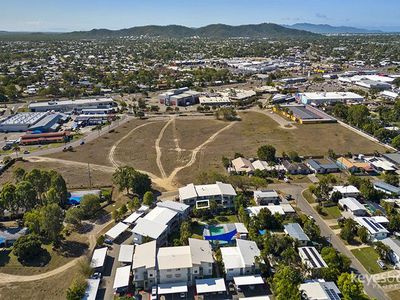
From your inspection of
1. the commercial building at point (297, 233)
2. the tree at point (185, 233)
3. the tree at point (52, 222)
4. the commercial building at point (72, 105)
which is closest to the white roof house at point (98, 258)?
the tree at point (52, 222)

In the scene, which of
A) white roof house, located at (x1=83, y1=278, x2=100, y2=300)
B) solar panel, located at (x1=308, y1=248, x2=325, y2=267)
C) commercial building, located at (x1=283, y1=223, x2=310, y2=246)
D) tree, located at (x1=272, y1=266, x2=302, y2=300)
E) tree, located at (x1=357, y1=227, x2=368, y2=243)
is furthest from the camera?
tree, located at (x1=357, y1=227, x2=368, y2=243)

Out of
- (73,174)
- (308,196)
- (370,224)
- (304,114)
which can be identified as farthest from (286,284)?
(304,114)

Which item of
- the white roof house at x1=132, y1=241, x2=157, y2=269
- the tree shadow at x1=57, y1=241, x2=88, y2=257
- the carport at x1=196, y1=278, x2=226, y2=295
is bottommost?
the tree shadow at x1=57, y1=241, x2=88, y2=257

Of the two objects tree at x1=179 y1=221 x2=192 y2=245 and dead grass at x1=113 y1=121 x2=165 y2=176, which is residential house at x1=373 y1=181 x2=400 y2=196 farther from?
dead grass at x1=113 y1=121 x2=165 y2=176

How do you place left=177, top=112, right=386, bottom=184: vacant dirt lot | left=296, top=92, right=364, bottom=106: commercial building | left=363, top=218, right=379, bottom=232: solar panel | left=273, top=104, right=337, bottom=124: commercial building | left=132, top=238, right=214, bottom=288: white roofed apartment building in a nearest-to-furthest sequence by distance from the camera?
left=132, top=238, right=214, bottom=288: white roofed apartment building → left=363, top=218, right=379, bottom=232: solar panel → left=177, top=112, right=386, bottom=184: vacant dirt lot → left=273, top=104, right=337, bottom=124: commercial building → left=296, top=92, right=364, bottom=106: commercial building

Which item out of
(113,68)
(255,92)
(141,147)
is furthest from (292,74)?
(141,147)

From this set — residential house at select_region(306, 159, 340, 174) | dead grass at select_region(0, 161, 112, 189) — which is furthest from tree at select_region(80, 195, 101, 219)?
residential house at select_region(306, 159, 340, 174)

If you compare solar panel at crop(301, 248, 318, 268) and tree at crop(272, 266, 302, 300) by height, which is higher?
tree at crop(272, 266, 302, 300)
